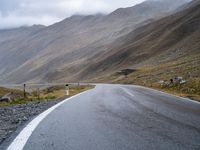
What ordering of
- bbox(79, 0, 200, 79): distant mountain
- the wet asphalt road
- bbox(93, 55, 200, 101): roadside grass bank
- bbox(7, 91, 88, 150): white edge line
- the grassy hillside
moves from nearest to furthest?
the wet asphalt road, bbox(7, 91, 88, 150): white edge line, bbox(93, 55, 200, 101): roadside grass bank, the grassy hillside, bbox(79, 0, 200, 79): distant mountain

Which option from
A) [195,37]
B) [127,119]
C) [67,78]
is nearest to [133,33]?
[67,78]

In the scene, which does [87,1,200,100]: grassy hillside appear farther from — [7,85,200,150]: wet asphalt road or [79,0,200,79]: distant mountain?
[7,85,200,150]: wet asphalt road

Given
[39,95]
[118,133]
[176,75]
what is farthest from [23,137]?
[176,75]

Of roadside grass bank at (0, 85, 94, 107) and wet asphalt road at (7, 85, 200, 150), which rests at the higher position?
wet asphalt road at (7, 85, 200, 150)

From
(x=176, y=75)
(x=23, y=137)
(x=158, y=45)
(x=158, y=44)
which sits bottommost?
(x=23, y=137)

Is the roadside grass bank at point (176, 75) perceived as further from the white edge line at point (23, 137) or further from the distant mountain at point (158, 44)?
the distant mountain at point (158, 44)

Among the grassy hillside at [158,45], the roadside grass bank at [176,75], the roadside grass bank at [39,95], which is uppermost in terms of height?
the grassy hillside at [158,45]

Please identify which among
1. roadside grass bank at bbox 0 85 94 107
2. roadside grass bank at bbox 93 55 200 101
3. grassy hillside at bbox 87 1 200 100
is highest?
grassy hillside at bbox 87 1 200 100

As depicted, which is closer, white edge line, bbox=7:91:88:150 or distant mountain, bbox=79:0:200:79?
white edge line, bbox=7:91:88:150

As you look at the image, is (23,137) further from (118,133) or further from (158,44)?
(158,44)

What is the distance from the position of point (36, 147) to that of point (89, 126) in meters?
2.54

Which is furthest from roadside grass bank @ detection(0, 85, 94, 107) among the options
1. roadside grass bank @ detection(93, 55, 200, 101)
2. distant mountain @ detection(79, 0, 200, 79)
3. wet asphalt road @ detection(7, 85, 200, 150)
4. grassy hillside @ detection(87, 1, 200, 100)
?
distant mountain @ detection(79, 0, 200, 79)

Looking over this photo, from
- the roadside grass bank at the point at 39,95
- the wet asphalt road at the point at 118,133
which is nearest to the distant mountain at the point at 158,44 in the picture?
the roadside grass bank at the point at 39,95

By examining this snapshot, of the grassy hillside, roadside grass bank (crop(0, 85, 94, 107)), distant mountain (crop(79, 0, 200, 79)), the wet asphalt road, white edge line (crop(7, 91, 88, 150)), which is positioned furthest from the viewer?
distant mountain (crop(79, 0, 200, 79))
